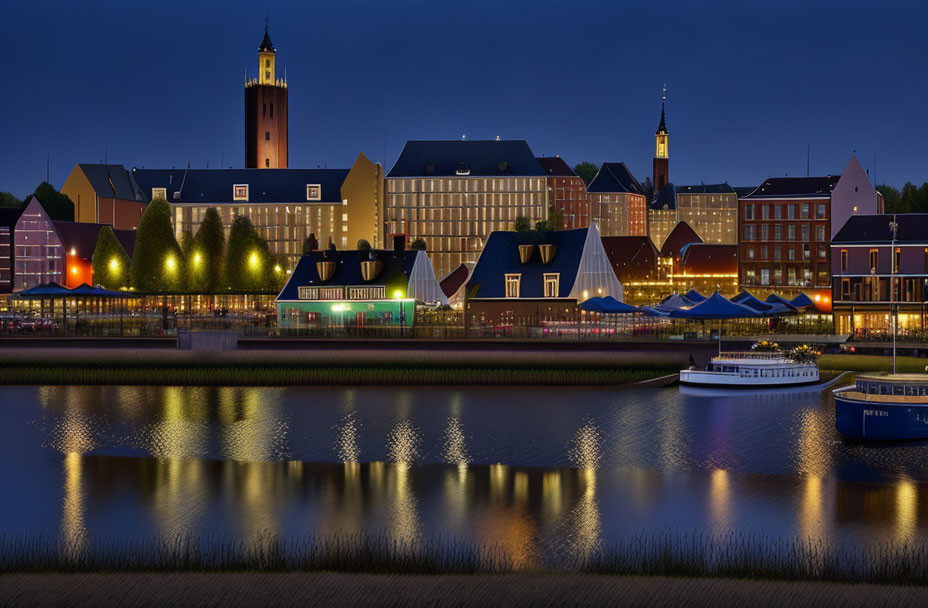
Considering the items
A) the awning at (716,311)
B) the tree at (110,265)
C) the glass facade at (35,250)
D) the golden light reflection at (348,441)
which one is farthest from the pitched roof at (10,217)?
the golden light reflection at (348,441)

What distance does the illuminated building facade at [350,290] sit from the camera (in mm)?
85375

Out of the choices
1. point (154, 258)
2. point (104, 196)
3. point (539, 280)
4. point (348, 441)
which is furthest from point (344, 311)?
point (104, 196)

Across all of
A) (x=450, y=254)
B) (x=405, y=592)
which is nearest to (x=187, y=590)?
(x=405, y=592)

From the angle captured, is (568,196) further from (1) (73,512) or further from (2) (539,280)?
(1) (73,512)

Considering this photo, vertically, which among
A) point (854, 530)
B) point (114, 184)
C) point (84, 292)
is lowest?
point (854, 530)

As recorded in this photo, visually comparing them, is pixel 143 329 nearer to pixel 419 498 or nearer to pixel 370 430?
pixel 370 430

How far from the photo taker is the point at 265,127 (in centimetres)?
19500

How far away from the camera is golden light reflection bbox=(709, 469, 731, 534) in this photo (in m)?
29.7

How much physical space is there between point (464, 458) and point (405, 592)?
1955 centimetres

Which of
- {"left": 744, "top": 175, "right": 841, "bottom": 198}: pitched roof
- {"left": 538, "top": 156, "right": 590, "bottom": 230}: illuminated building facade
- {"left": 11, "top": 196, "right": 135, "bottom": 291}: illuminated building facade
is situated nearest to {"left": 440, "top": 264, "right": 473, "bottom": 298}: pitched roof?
{"left": 744, "top": 175, "right": 841, "bottom": 198}: pitched roof

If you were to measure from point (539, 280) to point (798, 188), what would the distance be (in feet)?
151

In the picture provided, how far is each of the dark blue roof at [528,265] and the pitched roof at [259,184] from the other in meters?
93.2

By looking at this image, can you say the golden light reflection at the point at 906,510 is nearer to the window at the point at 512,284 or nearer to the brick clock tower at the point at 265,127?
the window at the point at 512,284

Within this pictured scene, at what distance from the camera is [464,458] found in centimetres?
4012
